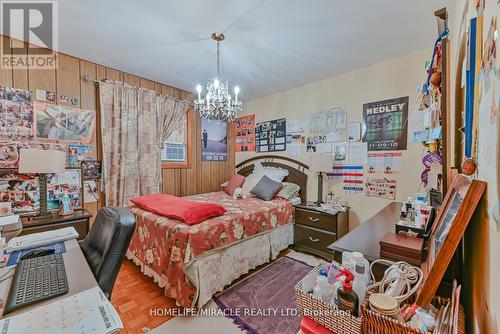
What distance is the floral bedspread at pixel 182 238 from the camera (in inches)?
70.6

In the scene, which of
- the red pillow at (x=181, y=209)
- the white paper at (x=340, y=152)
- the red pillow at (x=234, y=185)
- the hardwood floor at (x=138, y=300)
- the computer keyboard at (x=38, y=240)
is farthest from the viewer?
the red pillow at (x=234, y=185)

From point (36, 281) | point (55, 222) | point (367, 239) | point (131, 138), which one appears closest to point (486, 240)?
point (367, 239)

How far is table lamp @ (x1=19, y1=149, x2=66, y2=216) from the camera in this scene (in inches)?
83.1

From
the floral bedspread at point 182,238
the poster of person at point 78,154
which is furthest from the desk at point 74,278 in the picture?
the poster of person at point 78,154

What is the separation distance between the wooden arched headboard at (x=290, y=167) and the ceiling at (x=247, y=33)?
142 cm

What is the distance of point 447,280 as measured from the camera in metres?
0.80

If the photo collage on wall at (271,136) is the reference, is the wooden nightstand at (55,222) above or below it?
below

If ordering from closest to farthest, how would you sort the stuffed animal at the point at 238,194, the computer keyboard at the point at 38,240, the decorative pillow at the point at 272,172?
the computer keyboard at the point at 38,240 < the stuffed animal at the point at 238,194 < the decorative pillow at the point at 272,172

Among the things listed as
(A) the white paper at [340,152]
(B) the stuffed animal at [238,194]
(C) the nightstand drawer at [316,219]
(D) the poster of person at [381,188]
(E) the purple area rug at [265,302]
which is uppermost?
(A) the white paper at [340,152]

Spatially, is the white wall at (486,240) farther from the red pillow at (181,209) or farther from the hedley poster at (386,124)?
the hedley poster at (386,124)

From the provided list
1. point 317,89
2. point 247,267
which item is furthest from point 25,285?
point 317,89

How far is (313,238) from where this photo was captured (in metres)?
2.82

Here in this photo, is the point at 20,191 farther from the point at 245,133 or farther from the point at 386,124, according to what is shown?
the point at 386,124

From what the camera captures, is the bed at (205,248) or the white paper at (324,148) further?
the white paper at (324,148)
